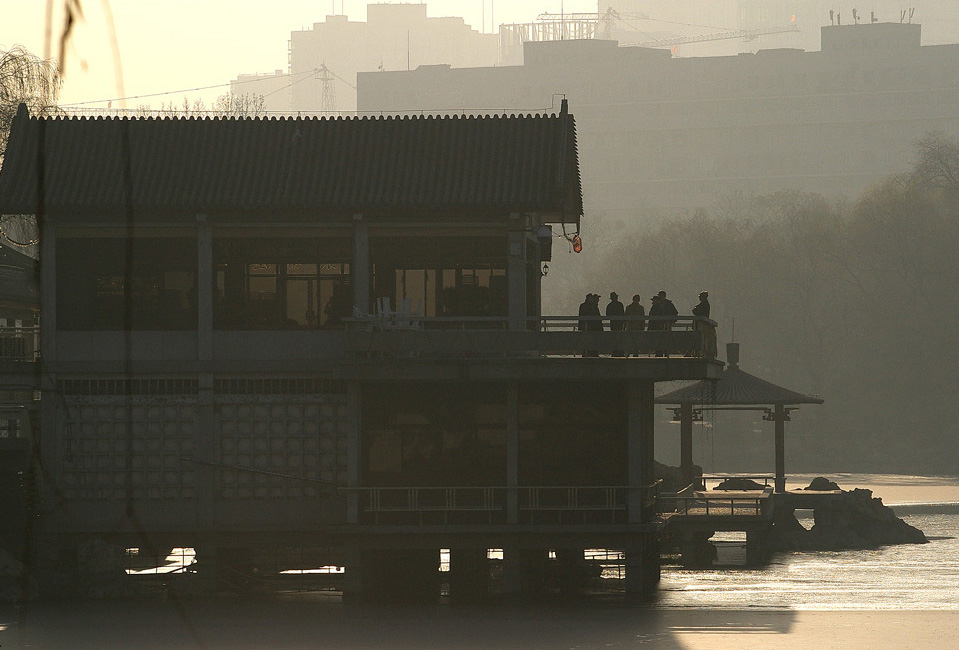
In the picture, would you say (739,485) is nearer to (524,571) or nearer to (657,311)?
(524,571)

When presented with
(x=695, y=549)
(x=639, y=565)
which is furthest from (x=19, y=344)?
(x=695, y=549)

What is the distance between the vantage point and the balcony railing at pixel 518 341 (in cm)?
3753

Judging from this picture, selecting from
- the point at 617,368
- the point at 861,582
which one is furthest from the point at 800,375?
the point at 617,368

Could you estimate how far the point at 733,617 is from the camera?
35.8 m

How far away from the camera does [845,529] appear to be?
56625 millimetres

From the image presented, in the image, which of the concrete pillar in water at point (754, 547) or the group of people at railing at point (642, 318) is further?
the concrete pillar in water at point (754, 547)

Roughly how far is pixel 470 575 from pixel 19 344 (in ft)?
46.9

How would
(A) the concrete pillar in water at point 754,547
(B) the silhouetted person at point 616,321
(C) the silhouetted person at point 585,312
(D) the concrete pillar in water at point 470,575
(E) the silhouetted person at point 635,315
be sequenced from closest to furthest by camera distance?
1. (E) the silhouetted person at point 635,315
2. (B) the silhouetted person at point 616,321
3. (C) the silhouetted person at point 585,312
4. (D) the concrete pillar in water at point 470,575
5. (A) the concrete pillar in water at point 754,547

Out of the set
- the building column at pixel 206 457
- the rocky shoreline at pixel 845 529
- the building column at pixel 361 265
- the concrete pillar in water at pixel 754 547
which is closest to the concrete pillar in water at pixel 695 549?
the concrete pillar in water at pixel 754 547

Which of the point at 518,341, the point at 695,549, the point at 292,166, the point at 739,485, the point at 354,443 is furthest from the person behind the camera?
the point at 739,485

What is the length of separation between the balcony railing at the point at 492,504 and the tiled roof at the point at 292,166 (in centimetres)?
692

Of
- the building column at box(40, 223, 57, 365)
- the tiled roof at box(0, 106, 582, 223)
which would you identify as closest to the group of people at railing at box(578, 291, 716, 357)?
the tiled roof at box(0, 106, 582, 223)

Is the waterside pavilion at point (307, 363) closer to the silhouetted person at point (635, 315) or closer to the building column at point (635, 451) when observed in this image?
the building column at point (635, 451)

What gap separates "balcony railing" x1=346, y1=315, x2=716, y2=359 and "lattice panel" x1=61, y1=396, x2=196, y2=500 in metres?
5.16
